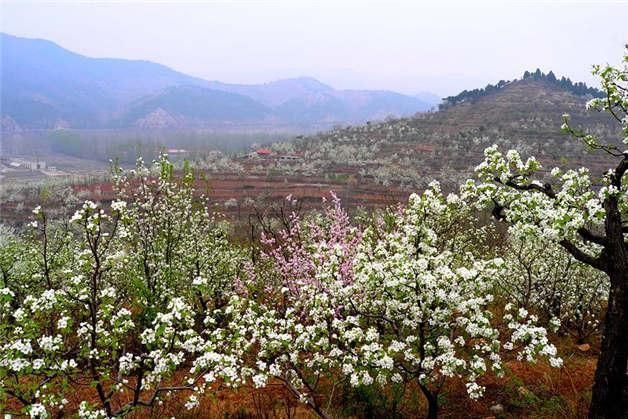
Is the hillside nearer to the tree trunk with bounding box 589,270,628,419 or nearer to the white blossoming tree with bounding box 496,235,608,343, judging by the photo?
the white blossoming tree with bounding box 496,235,608,343

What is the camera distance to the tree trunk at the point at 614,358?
26.4 ft

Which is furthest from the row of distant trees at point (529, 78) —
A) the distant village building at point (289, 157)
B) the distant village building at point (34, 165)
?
the distant village building at point (34, 165)

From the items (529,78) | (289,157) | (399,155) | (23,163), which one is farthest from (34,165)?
(529,78)

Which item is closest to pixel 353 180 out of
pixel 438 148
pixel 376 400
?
pixel 438 148

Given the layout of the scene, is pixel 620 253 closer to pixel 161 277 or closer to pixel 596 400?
pixel 596 400

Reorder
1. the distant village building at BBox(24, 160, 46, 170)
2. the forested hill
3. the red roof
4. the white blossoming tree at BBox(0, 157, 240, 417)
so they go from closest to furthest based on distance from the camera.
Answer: the white blossoming tree at BBox(0, 157, 240, 417) → the forested hill → the red roof → the distant village building at BBox(24, 160, 46, 170)

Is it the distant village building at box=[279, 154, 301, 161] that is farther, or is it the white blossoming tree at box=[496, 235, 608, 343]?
the distant village building at box=[279, 154, 301, 161]

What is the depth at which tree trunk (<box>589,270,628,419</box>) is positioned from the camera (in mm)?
8055

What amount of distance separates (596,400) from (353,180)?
289ft

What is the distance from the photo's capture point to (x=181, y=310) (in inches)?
250

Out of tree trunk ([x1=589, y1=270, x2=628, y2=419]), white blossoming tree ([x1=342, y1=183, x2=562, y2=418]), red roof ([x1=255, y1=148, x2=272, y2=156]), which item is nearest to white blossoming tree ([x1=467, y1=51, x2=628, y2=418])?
tree trunk ([x1=589, y1=270, x2=628, y2=419])

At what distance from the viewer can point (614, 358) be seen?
8133 millimetres

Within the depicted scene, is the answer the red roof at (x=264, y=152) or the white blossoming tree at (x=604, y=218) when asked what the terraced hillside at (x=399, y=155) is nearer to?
the red roof at (x=264, y=152)

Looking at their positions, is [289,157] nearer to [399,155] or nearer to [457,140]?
[399,155]
